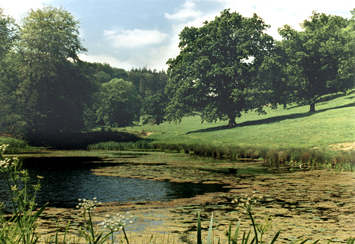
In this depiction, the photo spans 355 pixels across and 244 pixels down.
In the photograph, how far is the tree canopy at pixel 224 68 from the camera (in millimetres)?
42344

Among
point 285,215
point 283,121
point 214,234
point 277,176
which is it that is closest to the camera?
point 214,234

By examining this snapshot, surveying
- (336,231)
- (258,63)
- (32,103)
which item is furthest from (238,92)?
(336,231)

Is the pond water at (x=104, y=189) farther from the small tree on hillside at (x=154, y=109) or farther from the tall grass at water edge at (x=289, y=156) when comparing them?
the small tree on hillside at (x=154, y=109)

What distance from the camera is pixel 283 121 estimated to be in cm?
3966

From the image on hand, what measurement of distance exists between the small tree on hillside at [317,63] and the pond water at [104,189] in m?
33.7

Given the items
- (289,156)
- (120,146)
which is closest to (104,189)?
(289,156)

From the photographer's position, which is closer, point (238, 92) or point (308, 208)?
point (308, 208)

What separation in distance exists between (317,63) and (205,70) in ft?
50.1

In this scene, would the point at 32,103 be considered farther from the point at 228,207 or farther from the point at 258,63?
the point at 228,207

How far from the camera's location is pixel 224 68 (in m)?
41.2

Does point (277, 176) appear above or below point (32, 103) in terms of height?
below

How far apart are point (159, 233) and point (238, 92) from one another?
3540cm

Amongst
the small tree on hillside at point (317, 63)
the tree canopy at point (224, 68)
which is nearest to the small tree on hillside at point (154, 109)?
the tree canopy at point (224, 68)

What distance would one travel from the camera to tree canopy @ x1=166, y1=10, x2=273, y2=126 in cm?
4234
